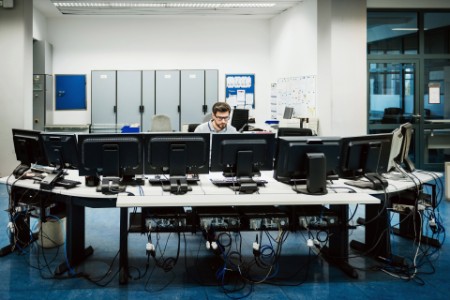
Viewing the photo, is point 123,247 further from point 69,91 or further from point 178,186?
point 69,91

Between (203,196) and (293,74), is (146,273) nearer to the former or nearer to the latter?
(203,196)

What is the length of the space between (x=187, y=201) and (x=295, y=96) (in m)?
5.19

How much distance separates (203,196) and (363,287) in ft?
4.07

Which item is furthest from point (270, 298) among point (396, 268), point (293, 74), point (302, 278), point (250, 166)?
point (293, 74)

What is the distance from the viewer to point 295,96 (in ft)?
24.0

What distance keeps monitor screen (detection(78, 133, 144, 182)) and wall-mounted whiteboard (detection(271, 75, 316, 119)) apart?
431 cm

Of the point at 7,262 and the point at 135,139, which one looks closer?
the point at 135,139

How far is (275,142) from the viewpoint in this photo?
2977 millimetres

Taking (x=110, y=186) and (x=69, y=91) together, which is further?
(x=69, y=91)

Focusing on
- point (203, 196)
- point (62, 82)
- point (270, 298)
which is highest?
point (62, 82)

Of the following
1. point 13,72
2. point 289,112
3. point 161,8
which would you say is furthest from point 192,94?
point 13,72

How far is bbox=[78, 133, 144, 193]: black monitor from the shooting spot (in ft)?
9.34

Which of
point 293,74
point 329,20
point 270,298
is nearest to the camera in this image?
point 270,298

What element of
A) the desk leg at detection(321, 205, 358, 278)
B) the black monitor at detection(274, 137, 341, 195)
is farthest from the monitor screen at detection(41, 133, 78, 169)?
the desk leg at detection(321, 205, 358, 278)
